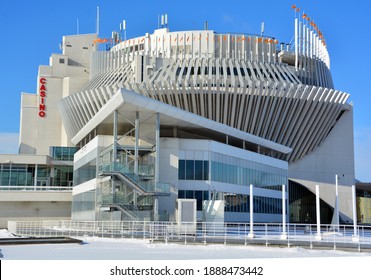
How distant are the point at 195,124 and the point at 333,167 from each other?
1202 inches

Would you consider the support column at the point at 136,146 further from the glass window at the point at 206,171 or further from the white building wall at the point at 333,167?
the white building wall at the point at 333,167

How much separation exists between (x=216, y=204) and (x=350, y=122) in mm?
36193

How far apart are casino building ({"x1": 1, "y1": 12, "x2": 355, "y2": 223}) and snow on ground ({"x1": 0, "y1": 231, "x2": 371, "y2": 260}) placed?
11.9 metres

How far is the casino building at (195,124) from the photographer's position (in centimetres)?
4288

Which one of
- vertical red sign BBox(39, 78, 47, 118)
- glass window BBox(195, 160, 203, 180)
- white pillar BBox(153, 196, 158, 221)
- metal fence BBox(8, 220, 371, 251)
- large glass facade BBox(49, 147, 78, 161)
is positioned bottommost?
metal fence BBox(8, 220, 371, 251)

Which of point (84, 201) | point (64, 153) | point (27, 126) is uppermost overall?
point (27, 126)

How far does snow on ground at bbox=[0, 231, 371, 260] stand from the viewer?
22.5 m

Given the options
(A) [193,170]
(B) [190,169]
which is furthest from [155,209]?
(A) [193,170]

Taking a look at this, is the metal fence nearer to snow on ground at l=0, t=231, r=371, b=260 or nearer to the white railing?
snow on ground at l=0, t=231, r=371, b=260

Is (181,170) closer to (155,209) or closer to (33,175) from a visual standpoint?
(155,209)

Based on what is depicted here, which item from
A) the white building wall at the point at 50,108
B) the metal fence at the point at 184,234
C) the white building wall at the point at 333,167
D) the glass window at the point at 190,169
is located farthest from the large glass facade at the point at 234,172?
the white building wall at the point at 50,108

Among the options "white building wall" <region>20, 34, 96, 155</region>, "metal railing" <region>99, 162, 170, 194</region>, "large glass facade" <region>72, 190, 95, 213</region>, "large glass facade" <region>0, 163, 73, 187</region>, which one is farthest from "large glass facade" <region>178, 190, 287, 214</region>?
"white building wall" <region>20, 34, 96, 155</region>

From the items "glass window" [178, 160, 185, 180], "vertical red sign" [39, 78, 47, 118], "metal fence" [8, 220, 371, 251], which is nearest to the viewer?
"metal fence" [8, 220, 371, 251]

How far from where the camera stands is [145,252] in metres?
24.8
